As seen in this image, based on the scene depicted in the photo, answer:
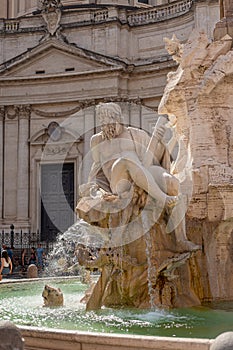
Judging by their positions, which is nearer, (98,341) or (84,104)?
(98,341)

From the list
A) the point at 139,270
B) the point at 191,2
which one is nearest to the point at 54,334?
the point at 139,270

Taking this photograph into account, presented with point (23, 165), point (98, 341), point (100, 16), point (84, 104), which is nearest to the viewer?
point (98, 341)

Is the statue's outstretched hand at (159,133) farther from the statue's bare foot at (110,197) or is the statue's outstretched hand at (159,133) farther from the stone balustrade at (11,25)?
the stone balustrade at (11,25)

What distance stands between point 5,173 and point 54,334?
2419 centimetres

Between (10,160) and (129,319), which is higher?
(10,160)

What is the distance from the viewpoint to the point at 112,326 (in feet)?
17.6

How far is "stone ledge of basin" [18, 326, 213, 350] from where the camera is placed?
391 centimetres

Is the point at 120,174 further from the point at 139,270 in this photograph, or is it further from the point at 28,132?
the point at 28,132

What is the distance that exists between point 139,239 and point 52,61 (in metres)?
22.6

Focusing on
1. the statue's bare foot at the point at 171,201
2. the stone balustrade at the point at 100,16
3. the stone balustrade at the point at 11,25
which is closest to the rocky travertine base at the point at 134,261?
the statue's bare foot at the point at 171,201

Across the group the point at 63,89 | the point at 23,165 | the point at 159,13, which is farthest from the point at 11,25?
the point at 159,13

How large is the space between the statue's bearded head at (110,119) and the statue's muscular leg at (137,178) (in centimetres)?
46

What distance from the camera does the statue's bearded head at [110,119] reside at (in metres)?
6.71

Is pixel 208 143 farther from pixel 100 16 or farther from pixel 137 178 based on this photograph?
pixel 100 16
